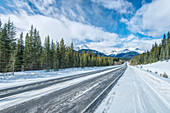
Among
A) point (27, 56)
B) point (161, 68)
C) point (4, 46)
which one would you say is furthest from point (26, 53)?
point (161, 68)

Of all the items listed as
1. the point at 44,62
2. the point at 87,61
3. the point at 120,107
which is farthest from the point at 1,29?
the point at 87,61

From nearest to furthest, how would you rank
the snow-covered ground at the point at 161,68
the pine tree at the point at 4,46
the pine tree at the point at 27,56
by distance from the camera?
1. the pine tree at the point at 4,46
2. the pine tree at the point at 27,56
3. the snow-covered ground at the point at 161,68

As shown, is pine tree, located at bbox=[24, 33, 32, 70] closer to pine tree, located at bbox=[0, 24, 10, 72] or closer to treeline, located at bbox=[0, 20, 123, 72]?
treeline, located at bbox=[0, 20, 123, 72]

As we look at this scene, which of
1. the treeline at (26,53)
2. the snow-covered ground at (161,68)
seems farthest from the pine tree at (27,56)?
the snow-covered ground at (161,68)

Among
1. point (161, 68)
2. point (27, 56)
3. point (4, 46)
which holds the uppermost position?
point (4, 46)

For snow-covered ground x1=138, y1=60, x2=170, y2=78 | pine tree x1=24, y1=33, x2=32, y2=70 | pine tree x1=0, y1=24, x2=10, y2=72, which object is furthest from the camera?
snow-covered ground x1=138, y1=60, x2=170, y2=78

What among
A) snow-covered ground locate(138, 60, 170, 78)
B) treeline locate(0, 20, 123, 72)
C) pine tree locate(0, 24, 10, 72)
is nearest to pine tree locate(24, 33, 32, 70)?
treeline locate(0, 20, 123, 72)

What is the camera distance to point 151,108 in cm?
335

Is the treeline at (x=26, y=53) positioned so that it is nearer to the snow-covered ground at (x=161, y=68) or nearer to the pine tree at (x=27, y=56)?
the pine tree at (x=27, y=56)

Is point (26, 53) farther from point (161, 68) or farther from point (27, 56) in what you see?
point (161, 68)

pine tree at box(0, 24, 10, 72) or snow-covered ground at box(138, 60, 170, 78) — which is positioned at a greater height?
pine tree at box(0, 24, 10, 72)

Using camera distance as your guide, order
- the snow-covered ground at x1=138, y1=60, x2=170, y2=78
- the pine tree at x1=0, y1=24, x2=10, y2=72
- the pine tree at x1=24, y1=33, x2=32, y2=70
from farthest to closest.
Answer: the snow-covered ground at x1=138, y1=60, x2=170, y2=78
the pine tree at x1=24, y1=33, x2=32, y2=70
the pine tree at x1=0, y1=24, x2=10, y2=72

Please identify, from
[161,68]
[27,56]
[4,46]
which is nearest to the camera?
[4,46]

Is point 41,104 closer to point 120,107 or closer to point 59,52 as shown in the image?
point 120,107
